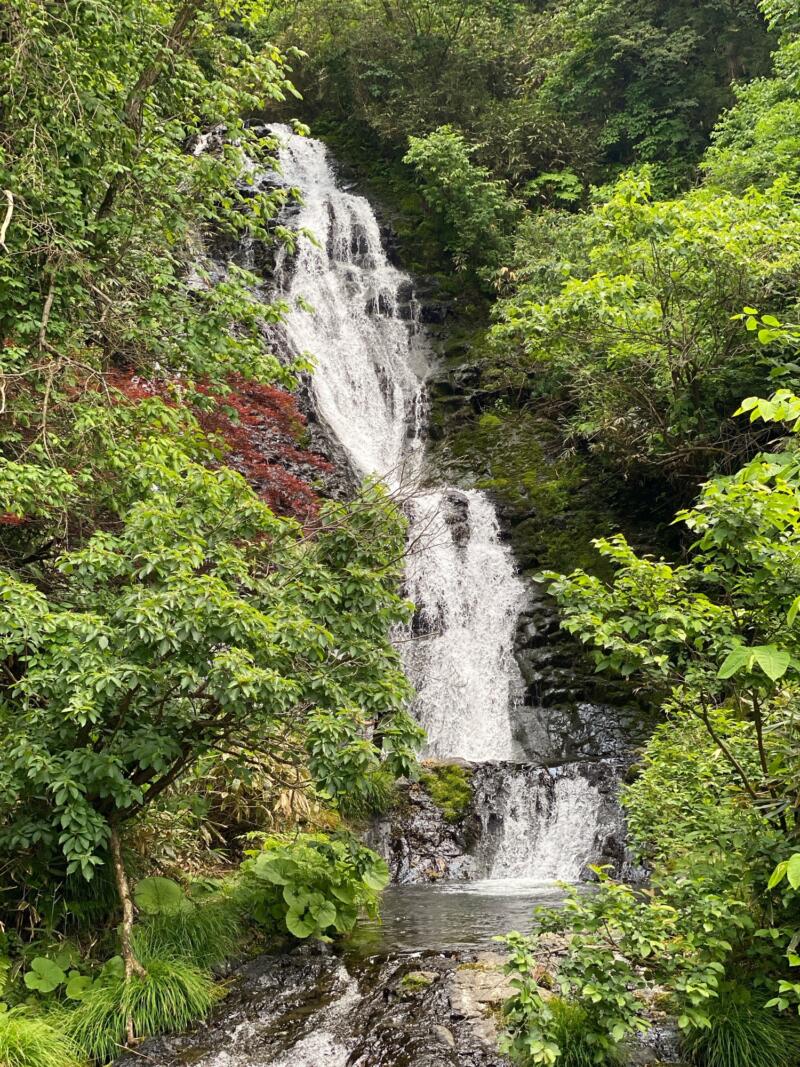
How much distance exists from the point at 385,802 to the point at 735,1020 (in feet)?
21.3

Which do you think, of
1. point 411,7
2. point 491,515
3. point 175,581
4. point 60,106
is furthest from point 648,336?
point 411,7

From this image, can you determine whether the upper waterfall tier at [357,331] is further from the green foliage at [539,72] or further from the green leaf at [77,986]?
the green leaf at [77,986]

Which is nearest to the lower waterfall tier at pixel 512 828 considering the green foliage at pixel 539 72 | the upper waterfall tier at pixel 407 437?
the upper waterfall tier at pixel 407 437

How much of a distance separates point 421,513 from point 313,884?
9.81 metres

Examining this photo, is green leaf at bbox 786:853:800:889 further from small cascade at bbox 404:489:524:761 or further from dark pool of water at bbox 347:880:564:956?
A: small cascade at bbox 404:489:524:761

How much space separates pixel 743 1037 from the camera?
12.9 feet

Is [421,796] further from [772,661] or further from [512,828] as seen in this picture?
[772,661]

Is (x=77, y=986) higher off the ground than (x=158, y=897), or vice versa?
(x=158, y=897)

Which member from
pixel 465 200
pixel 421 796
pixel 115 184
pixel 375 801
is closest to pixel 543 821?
pixel 421 796

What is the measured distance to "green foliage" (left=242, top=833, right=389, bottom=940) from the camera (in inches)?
228

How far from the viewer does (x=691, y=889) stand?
162 inches

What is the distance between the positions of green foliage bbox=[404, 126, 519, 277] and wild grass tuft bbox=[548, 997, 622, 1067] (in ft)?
61.8

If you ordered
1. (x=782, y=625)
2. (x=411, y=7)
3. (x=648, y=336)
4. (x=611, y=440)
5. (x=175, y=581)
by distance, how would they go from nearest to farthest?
(x=782, y=625)
(x=175, y=581)
(x=648, y=336)
(x=611, y=440)
(x=411, y=7)

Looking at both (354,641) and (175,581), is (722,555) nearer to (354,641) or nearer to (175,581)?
(354,641)
